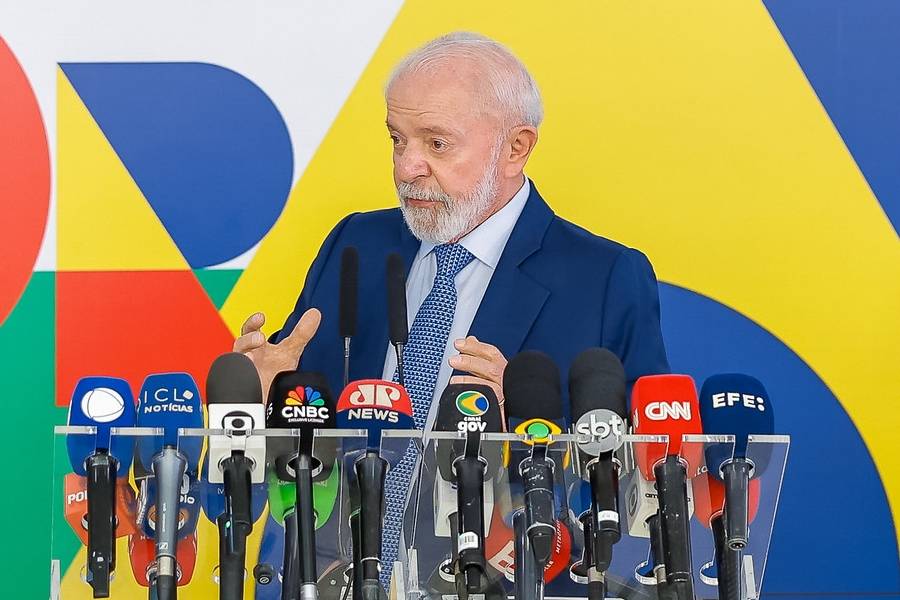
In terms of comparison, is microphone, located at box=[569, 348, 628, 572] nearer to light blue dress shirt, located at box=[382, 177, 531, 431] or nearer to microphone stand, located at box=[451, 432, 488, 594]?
microphone stand, located at box=[451, 432, 488, 594]

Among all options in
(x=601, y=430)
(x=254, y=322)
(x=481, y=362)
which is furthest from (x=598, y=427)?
(x=254, y=322)

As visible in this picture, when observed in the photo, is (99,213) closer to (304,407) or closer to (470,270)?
(470,270)

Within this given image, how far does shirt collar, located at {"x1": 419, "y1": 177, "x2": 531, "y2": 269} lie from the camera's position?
397 cm

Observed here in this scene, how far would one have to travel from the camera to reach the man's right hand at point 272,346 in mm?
3467

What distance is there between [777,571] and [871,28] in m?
1.48

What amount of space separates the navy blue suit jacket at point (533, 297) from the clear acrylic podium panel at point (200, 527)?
1229mm

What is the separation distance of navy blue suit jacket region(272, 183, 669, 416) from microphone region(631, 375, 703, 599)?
1.16m

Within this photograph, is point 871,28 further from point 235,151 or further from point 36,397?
point 36,397

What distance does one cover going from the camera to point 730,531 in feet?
8.17

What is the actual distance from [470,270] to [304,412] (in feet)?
4.78

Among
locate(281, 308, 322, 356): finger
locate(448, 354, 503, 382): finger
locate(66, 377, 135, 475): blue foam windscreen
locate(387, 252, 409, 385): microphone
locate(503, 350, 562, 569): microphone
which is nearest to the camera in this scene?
locate(503, 350, 562, 569): microphone

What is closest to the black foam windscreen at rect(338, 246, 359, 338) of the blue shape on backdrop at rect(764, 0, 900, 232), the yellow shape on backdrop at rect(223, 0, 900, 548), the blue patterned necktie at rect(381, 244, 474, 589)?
the blue patterned necktie at rect(381, 244, 474, 589)

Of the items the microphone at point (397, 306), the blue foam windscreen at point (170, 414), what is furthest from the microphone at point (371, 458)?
the microphone at point (397, 306)

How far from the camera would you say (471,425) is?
8.44 ft
